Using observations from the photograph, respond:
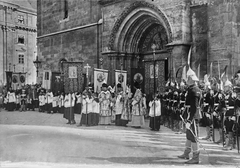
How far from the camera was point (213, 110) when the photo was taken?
894 centimetres

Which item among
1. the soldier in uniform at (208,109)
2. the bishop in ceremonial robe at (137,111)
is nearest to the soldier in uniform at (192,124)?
the soldier in uniform at (208,109)

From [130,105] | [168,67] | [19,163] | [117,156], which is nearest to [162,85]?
[168,67]

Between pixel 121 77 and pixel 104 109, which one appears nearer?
pixel 104 109

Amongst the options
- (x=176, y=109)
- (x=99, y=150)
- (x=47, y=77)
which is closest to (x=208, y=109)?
(x=176, y=109)

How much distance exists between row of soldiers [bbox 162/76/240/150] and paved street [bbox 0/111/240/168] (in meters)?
0.58

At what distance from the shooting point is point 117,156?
6734 millimetres

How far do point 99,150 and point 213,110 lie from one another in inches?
152

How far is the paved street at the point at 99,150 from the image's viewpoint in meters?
6.15

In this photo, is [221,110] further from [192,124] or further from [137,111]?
[137,111]

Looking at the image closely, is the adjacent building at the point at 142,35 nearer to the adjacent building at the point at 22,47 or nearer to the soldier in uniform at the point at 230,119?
the adjacent building at the point at 22,47

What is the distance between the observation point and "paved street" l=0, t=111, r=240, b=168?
6152 mm

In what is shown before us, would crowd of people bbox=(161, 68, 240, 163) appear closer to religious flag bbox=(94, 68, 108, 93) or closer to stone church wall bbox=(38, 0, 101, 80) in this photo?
religious flag bbox=(94, 68, 108, 93)

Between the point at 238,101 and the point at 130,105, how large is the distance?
5.77 metres

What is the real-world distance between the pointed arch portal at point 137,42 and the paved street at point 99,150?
21.1 feet
